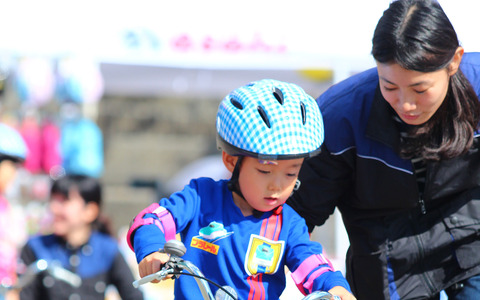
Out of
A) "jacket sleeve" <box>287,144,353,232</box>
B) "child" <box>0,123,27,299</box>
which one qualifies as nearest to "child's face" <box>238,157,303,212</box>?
"jacket sleeve" <box>287,144,353,232</box>

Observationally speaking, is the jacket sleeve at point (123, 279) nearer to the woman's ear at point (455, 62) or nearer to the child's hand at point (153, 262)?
the child's hand at point (153, 262)

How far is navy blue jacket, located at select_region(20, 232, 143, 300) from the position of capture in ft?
16.6

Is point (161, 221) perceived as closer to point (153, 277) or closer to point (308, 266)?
point (153, 277)

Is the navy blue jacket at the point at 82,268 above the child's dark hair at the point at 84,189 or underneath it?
underneath

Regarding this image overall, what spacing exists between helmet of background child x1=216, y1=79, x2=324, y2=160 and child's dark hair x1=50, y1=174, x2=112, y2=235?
257 centimetres

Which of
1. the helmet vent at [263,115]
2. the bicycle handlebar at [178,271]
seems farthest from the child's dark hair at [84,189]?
the bicycle handlebar at [178,271]

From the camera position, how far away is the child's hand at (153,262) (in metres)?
2.56

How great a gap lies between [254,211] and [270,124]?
35 cm

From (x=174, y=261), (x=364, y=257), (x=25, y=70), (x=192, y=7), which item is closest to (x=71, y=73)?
(x=25, y=70)

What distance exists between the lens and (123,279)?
5125 mm

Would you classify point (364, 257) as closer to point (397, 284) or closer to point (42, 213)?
point (397, 284)

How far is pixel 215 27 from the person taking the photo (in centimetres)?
844

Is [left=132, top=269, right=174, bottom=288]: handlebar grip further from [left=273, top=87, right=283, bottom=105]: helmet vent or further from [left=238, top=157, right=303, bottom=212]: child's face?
[left=273, top=87, right=283, bottom=105]: helmet vent

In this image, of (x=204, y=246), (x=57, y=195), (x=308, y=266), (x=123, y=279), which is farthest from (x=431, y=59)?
(x=57, y=195)
